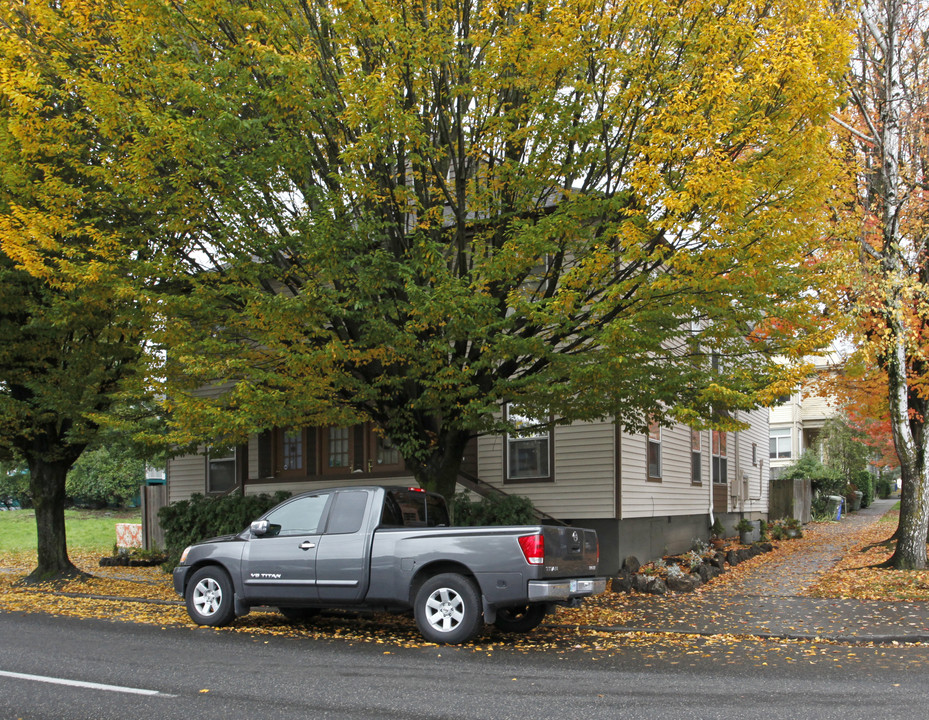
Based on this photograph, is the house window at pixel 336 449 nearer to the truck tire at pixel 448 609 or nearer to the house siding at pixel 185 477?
the house siding at pixel 185 477

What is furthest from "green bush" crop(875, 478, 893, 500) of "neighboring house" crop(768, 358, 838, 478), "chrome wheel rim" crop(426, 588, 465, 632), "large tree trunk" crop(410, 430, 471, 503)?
"chrome wheel rim" crop(426, 588, 465, 632)

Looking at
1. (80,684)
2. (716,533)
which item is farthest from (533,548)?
(716,533)

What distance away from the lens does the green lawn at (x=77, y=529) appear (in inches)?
1040

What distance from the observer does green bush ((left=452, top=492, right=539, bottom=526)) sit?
14.4 metres

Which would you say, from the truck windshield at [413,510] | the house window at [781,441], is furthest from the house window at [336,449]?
the house window at [781,441]

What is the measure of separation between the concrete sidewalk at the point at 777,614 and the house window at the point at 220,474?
1091 cm

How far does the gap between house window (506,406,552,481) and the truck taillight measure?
6.76 meters

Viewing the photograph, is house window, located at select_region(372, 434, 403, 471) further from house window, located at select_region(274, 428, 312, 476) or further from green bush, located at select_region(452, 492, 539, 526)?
green bush, located at select_region(452, 492, 539, 526)

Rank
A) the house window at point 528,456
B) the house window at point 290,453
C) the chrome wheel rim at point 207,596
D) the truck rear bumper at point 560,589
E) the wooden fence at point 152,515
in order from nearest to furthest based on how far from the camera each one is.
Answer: the truck rear bumper at point 560,589 < the chrome wheel rim at point 207,596 < the house window at point 528,456 < the house window at point 290,453 < the wooden fence at point 152,515

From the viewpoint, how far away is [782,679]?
738 cm

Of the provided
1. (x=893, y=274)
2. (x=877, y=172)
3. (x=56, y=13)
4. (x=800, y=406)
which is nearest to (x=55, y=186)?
(x=56, y=13)

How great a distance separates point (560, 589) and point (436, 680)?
2164 mm

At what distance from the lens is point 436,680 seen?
7.30m

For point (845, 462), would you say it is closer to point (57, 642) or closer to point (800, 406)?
point (800, 406)
